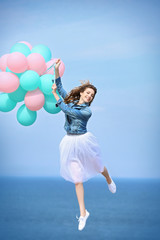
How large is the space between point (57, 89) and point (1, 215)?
33942 millimetres

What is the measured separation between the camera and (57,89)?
4.08 meters

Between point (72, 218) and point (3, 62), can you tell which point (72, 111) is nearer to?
point (3, 62)

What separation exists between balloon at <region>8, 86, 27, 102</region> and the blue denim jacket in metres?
0.57

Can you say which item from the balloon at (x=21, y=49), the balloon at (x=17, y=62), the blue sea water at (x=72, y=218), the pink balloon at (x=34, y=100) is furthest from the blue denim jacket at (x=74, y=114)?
the blue sea water at (x=72, y=218)

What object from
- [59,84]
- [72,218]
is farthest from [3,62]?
[72,218]

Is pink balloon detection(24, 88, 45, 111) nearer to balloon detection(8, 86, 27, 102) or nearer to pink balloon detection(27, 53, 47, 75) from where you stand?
balloon detection(8, 86, 27, 102)

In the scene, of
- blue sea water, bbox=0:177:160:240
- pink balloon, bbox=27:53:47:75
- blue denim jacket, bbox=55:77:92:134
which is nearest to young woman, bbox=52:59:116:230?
blue denim jacket, bbox=55:77:92:134

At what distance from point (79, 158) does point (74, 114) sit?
1.52 feet

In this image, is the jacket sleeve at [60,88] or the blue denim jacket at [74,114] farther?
the jacket sleeve at [60,88]

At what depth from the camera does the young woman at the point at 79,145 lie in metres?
3.97

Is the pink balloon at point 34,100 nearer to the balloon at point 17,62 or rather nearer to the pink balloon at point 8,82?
the pink balloon at point 8,82

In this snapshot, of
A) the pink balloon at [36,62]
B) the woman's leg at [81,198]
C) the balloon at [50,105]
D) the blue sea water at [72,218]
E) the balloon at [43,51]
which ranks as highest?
the balloon at [43,51]

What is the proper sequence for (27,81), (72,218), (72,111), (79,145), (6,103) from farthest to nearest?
(72,218), (6,103), (27,81), (79,145), (72,111)

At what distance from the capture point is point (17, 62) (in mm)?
4230
